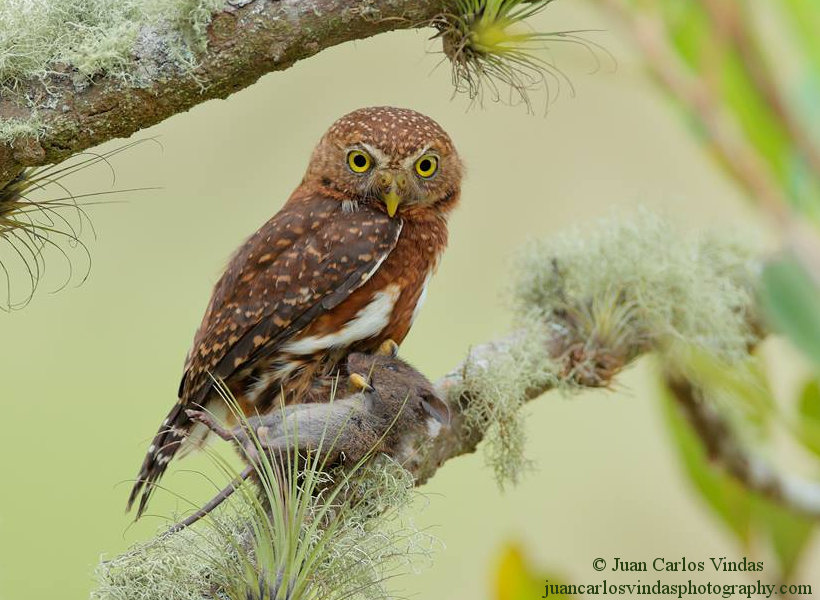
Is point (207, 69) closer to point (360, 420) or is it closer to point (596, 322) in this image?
point (360, 420)

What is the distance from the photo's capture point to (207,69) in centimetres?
109

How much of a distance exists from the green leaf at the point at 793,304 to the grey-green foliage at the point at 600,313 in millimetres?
1358

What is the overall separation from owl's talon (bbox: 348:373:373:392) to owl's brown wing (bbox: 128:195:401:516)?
169 mm

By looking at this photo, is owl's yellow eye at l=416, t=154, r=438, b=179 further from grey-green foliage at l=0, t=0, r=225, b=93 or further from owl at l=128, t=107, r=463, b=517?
grey-green foliage at l=0, t=0, r=225, b=93

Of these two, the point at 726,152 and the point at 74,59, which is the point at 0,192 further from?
the point at 726,152

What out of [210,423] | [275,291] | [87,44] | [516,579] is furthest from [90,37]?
[516,579]

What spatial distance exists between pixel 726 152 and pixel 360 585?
986 mm

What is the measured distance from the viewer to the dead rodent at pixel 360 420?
1.22 meters

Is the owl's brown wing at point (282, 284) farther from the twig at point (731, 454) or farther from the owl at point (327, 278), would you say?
the twig at point (731, 454)

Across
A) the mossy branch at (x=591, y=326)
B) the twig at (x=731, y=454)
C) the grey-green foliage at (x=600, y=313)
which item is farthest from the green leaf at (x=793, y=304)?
the grey-green foliage at (x=600, y=313)

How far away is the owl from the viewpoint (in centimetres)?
157

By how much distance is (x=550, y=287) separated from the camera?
199 cm

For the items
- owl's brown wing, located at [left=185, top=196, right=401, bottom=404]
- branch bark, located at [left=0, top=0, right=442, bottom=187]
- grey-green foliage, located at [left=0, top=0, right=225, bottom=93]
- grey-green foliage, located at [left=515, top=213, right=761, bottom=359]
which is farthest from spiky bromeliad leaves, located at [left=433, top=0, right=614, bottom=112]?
grey-green foliage, located at [left=515, top=213, right=761, bottom=359]

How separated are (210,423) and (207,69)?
414mm
